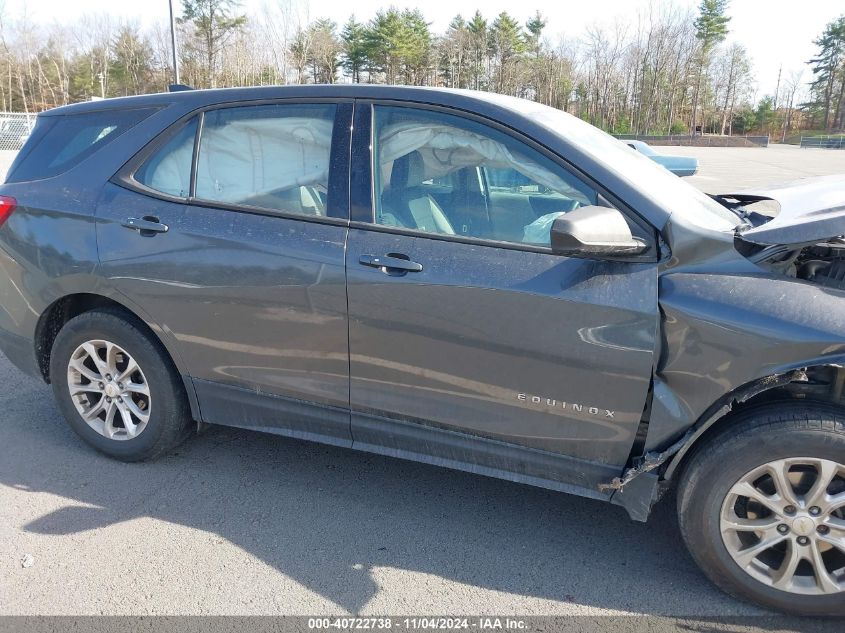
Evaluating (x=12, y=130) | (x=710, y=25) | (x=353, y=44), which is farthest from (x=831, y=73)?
(x=12, y=130)

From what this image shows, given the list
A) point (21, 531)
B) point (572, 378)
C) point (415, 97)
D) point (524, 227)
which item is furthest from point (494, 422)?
point (21, 531)

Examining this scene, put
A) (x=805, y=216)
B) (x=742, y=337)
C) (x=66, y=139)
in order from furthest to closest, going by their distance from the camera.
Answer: (x=66, y=139) → (x=805, y=216) → (x=742, y=337)

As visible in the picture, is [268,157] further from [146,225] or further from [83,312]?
[83,312]

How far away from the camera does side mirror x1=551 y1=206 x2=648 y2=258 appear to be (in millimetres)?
2297

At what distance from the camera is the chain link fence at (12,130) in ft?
92.4

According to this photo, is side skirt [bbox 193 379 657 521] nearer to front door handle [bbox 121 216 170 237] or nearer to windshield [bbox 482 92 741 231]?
front door handle [bbox 121 216 170 237]

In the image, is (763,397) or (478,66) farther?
(478,66)

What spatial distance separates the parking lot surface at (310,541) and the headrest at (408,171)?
→ 57.7 inches

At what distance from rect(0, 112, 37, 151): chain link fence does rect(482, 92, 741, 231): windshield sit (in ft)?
102

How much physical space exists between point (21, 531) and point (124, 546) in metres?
0.50

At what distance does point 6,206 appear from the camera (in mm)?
3486

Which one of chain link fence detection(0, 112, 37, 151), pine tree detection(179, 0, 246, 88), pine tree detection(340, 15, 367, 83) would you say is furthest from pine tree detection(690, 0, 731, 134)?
chain link fence detection(0, 112, 37, 151)

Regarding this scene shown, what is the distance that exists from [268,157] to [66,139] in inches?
49.3

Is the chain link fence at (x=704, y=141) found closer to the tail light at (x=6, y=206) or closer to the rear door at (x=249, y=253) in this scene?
the rear door at (x=249, y=253)
